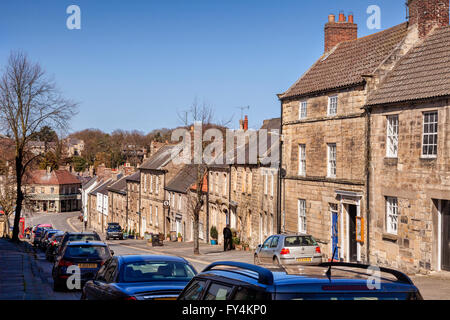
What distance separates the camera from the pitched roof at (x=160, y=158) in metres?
60.3

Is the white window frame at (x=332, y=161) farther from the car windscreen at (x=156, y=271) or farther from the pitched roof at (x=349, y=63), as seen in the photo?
the car windscreen at (x=156, y=271)

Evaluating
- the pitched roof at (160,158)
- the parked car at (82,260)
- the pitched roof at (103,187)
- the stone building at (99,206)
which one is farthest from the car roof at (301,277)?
the pitched roof at (103,187)

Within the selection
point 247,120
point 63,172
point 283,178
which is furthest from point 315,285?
point 63,172

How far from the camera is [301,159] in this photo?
30.8 meters

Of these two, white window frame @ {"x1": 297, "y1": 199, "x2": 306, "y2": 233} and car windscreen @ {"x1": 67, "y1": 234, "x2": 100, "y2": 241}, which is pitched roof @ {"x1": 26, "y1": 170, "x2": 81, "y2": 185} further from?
car windscreen @ {"x1": 67, "y1": 234, "x2": 100, "y2": 241}

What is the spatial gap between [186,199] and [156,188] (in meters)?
9.87

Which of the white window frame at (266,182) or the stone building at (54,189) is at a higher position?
the white window frame at (266,182)

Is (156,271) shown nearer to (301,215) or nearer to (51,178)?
(301,215)

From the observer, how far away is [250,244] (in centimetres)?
3794

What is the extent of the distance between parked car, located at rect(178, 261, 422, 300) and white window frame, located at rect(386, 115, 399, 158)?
1750 cm

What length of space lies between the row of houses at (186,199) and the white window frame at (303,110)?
437 cm

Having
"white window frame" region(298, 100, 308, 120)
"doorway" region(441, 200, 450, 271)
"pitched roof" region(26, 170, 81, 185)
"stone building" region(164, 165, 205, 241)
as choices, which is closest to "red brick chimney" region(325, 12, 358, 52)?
"white window frame" region(298, 100, 308, 120)

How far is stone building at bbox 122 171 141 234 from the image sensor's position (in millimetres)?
67250

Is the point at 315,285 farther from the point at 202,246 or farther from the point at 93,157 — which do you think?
the point at 93,157
